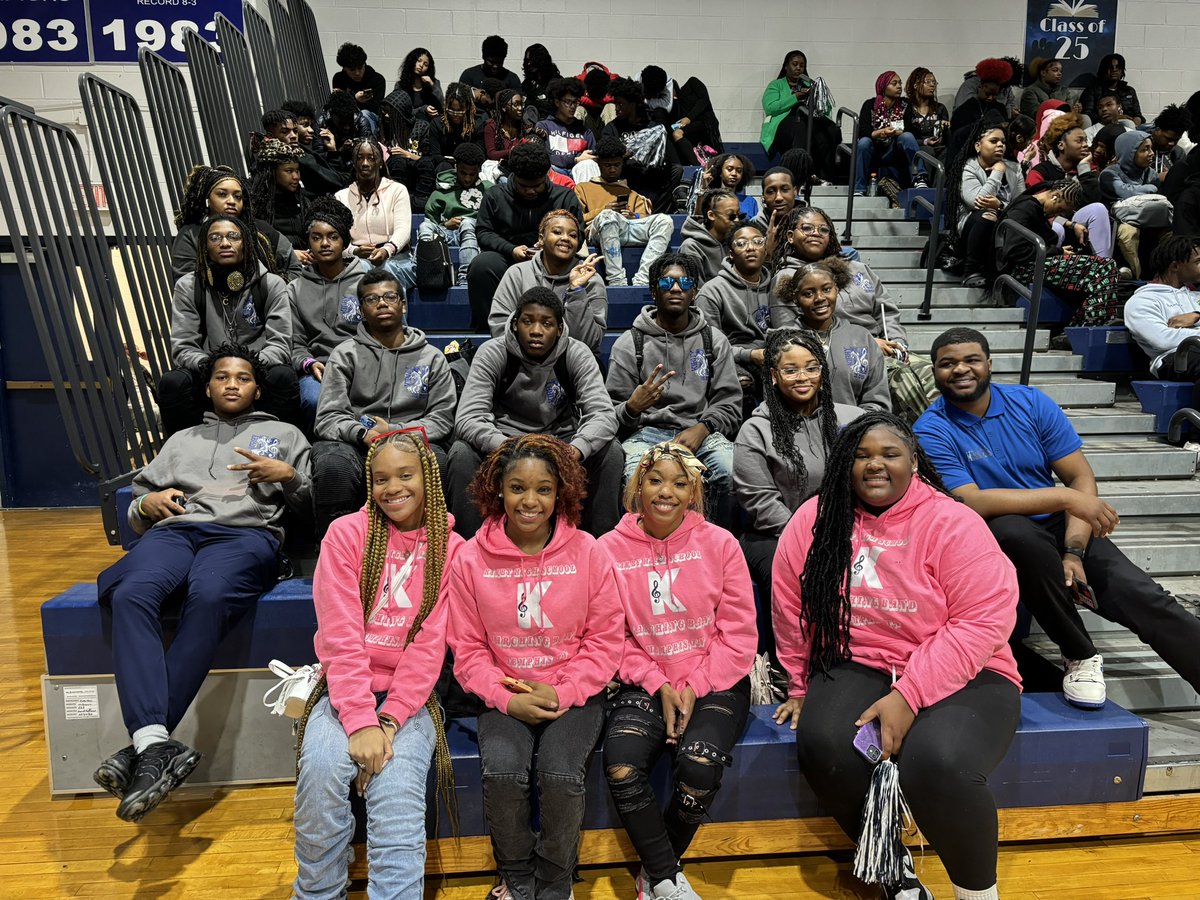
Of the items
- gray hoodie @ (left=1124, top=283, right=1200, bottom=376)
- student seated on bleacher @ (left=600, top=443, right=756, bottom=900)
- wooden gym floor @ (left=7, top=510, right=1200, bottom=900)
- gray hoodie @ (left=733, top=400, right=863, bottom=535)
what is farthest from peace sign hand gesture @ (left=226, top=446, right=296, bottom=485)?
gray hoodie @ (left=1124, top=283, right=1200, bottom=376)

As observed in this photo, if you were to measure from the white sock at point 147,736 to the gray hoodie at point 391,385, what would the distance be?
3.88 feet

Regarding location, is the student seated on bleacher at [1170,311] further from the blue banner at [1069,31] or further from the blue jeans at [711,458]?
the blue banner at [1069,31]

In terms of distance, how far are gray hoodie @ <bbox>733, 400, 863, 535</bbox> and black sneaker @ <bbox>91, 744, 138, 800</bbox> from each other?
5.96 feet

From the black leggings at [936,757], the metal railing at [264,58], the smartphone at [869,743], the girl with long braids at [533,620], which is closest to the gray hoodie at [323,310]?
the girl with long braids at [533,620]

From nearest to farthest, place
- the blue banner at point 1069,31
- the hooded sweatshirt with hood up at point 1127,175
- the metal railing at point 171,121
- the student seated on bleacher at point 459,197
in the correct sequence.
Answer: the metal railing at point 171,121, the student seated on bleacher at point 459,197, the hooded sweatshirt with hood up at point 1127,175, the blue banner at point 1069,31

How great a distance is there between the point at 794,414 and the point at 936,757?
122 cm

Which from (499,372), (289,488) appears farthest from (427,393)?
(289,488)

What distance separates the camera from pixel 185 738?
2.69 m

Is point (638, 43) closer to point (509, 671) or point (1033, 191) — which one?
point (1033, 191)

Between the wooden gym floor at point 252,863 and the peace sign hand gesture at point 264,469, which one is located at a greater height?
the peace sign hand gesture at point 264,469

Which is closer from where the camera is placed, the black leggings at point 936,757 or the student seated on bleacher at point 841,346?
the black leggings at point 936,757

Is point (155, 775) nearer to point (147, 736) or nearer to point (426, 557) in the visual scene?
point (147, 736)

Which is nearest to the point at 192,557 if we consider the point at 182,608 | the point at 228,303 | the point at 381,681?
the point at 182,608

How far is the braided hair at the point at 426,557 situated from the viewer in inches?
89.6
